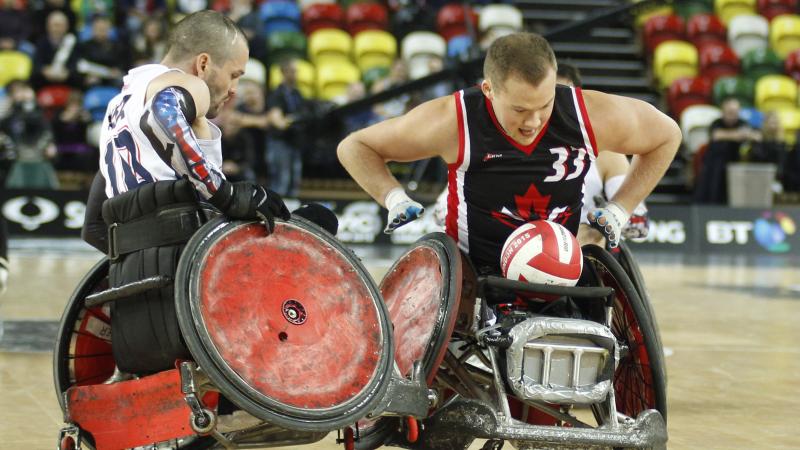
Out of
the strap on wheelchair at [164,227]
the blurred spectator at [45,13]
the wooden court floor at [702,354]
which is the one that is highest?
the blurred spectator at [45,13]

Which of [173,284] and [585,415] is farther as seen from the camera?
[585,415]

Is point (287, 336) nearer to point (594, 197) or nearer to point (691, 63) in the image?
point (594, 197)

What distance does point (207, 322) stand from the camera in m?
3.84

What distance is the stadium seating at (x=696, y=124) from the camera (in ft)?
58.6

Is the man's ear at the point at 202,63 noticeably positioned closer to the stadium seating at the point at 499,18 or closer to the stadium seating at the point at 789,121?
the stadium seating at the point at 499,18

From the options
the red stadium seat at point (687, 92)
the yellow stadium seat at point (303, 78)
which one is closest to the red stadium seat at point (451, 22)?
the yellow stadium seat at point (303, 78)

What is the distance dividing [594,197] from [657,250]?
10687 millimetres

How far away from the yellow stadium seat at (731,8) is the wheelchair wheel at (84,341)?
17148 mm

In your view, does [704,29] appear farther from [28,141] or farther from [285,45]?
[28,141]

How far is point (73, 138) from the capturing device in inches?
609

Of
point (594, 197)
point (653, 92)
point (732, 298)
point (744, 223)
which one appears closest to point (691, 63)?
point (653, 92)

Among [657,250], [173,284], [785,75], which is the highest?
[785,75]

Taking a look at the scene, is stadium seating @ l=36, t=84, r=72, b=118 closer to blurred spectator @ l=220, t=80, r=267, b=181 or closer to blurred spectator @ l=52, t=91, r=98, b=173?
blurred spectator @ l=52, t=91, r=98, b=173

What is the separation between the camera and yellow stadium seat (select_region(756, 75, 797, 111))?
1878cm
